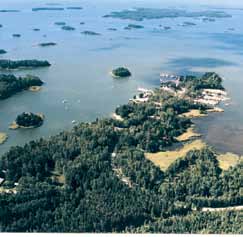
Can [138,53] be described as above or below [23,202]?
below

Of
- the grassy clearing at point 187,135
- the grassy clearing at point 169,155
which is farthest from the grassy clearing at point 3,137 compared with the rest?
the grassy clearing at point 187,135

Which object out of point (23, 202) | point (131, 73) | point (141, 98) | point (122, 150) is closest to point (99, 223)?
point (23, 202)

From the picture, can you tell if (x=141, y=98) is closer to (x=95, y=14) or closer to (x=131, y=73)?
(x=131, y=73)

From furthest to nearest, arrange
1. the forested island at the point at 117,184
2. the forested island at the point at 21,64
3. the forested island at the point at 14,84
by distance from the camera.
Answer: the forested island at the point at 21,64, the forested island at the point at 14,84, the forested island at the point at 117,184

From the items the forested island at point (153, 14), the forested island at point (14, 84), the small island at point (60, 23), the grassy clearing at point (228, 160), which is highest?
the grassy clearing at point (228, 160)

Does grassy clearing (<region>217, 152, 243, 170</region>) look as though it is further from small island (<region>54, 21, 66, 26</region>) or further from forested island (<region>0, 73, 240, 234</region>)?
small island (<region>54, 21, 66, 26</region>)

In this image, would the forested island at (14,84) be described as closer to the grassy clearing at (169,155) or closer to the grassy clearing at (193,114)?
the grassy clearing at (193,114)
